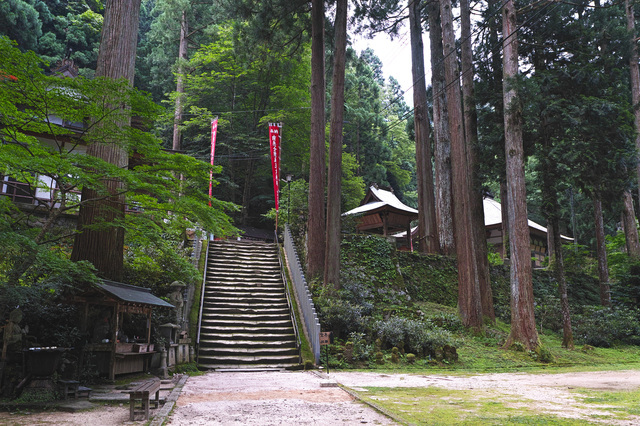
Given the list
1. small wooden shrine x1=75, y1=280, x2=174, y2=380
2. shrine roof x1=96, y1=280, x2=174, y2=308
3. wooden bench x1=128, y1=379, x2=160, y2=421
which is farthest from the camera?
small wooden shrine x1=75, y1=280, x2=174, y2=380

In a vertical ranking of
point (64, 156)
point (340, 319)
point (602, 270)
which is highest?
point (64, 156)

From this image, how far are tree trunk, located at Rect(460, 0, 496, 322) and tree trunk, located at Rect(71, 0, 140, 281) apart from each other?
11191 millimetres

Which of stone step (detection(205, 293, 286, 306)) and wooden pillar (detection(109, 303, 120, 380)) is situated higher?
stone step (detection(205, 293, 286, 306))

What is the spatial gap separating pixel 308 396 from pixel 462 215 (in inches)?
385

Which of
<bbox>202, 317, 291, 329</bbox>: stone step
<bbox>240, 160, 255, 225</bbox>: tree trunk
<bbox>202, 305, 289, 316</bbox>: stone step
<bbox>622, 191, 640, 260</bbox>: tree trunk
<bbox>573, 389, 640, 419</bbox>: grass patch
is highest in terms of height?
<bbox>240, 160, 255, 225</bbox>: tree trunk

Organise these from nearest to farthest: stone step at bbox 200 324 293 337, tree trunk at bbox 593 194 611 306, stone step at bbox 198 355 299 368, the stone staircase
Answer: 1. stone step at bbox 198 355 299 368
2. the stone staircase
3. stone step at bbox 200 324 293 337
4. tree trunk at bbox 593 194 611 306

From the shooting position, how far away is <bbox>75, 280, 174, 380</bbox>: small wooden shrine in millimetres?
7898

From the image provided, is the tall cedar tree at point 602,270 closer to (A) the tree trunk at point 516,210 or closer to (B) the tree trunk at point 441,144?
(B) the tree trunk at point 441,144

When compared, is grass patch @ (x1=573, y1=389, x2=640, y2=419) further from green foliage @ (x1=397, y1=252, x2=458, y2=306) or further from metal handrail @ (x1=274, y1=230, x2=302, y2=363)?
green foliage @ (x1=397, y1=252, x2=458, y2=306)

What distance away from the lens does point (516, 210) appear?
1335cm

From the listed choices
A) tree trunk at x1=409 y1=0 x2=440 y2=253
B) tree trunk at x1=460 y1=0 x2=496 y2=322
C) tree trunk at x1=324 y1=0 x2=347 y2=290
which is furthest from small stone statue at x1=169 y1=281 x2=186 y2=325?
tree trunk at x1=409 y1=0 x2=440 y2=253

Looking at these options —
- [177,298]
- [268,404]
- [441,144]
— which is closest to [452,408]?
[268,404]

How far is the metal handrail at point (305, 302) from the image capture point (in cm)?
1087

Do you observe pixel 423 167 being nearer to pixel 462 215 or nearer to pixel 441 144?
pixel 441 144
